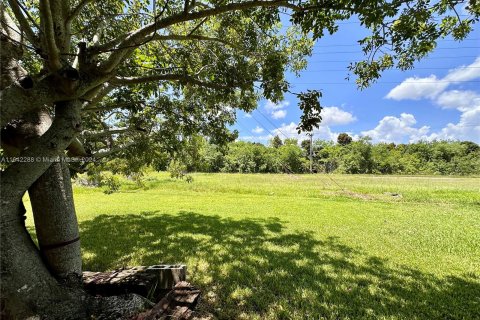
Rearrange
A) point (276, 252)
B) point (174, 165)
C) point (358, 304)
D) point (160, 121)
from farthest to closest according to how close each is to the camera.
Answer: point (174, 165), point (160, 121), point (276, 252), point (358, 304)

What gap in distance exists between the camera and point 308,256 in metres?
6.02

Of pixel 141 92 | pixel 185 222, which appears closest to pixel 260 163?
pixel 185 222

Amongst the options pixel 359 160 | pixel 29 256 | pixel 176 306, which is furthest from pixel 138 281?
pixel 359 160

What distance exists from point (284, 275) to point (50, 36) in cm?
488

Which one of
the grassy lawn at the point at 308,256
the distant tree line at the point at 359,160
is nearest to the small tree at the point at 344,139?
the distant tree line at the point at 359,160

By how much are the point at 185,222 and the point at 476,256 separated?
859cm

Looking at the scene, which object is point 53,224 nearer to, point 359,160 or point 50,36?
point 50,36

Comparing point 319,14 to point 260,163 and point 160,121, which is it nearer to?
point 160,121

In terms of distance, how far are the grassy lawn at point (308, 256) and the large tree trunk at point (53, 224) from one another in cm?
192

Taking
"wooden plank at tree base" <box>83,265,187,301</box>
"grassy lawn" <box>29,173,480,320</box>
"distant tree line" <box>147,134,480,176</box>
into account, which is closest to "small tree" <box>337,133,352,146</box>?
"distant tree line" <box>147,134,480,176</box>

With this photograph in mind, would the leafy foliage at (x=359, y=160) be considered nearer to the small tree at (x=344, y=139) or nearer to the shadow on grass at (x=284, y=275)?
the small tree at (x=344, y=139)

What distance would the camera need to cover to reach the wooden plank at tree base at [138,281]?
3123 mm

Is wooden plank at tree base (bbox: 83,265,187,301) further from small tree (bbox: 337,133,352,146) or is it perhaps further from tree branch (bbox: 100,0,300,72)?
small tree (bbox: 337,133,352,146)

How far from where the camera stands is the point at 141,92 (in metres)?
5.44
